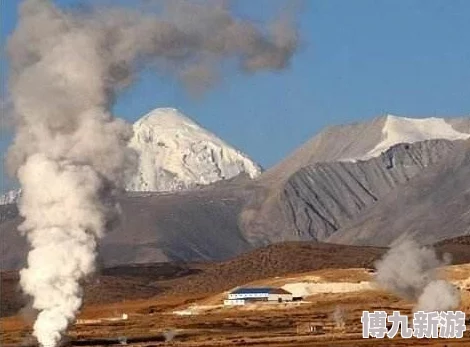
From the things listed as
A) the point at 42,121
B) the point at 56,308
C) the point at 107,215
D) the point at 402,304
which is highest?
the point at 402,304

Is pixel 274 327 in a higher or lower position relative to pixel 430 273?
lower

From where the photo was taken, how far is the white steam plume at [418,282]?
6388 inches

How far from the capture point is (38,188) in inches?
3861

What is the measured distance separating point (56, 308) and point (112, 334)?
46.7 metres

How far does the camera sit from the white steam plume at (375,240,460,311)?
16225 cm

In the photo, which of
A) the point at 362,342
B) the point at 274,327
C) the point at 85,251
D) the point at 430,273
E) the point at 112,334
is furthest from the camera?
the point at 430,273

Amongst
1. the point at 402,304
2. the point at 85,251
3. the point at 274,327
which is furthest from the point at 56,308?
the point at 402,304

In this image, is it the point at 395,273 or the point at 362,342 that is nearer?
the point at 362,342

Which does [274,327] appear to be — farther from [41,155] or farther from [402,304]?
[41,155]

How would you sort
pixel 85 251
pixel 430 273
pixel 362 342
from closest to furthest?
pixel 85 251
pixel 362 342
pixel 430 273

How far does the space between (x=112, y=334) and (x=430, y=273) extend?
190ft

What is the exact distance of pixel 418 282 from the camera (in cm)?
17375

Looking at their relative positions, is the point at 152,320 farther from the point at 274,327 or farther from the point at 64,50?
the point at 64,50

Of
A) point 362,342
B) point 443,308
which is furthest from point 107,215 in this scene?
point 443,308
